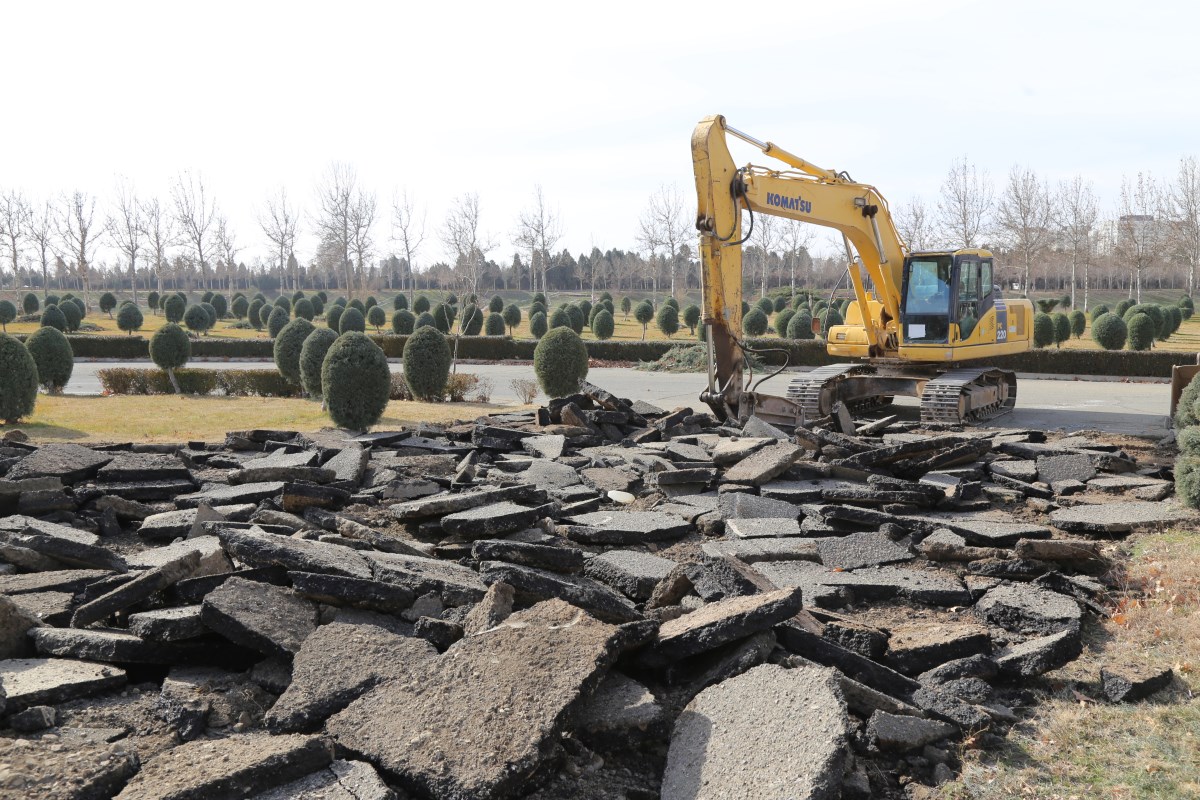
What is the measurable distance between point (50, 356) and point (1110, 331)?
30272 mm

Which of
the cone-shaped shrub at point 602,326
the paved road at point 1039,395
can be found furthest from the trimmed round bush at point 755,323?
the paved road at point 1039,395

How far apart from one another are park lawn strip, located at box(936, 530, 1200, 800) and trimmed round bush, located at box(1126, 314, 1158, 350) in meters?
27.3

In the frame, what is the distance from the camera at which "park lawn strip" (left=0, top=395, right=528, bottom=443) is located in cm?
1472

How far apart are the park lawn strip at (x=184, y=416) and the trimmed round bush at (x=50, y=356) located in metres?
0.70

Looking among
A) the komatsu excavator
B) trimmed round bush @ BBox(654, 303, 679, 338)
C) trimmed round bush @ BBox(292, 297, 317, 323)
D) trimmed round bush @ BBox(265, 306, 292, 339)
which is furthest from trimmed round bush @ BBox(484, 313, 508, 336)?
the komatsu excavator

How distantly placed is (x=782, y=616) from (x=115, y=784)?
9.63 ft

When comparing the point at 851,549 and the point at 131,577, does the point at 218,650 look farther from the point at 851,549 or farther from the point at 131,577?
the point at 851,549

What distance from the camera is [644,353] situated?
31953 mm

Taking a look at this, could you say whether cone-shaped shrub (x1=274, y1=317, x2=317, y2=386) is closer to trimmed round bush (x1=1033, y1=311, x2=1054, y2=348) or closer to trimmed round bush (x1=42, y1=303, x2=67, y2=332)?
trimmed round bush (x1=42, y1=303, x2=67, y2=332)

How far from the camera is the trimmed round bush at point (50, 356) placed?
20234mm

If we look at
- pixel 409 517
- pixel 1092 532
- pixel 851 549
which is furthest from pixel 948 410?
pixel 409 517

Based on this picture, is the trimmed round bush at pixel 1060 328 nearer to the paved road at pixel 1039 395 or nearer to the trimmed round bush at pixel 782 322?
the paved road at pixel 1039 395

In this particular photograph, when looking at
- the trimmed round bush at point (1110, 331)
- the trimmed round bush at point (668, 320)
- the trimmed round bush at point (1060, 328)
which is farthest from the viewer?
the trimmed round bush at point (668, 320)

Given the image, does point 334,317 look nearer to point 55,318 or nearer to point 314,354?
point 55,318
